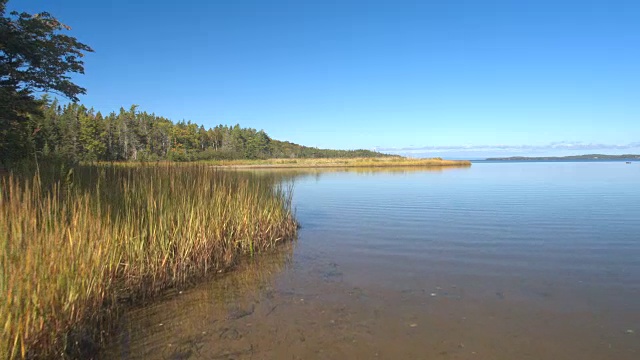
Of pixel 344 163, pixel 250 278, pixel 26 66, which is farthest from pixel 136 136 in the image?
pixel 250 278

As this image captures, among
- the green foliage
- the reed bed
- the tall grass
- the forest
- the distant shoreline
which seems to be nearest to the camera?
the tall grass

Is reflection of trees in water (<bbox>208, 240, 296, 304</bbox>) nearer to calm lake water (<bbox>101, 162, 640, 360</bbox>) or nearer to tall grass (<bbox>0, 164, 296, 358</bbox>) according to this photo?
calm lake water (<bbox>101, 162, 640, 360</bbox>)

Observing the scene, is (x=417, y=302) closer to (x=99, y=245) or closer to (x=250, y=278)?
(x=250, y=278)

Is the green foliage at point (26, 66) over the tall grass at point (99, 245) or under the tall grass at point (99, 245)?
over

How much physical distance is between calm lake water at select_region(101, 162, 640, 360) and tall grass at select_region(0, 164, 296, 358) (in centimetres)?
49

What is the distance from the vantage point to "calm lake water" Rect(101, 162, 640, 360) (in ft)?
14.1

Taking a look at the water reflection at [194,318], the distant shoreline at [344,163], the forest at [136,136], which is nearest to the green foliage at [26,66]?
the water reflection at [194,318]

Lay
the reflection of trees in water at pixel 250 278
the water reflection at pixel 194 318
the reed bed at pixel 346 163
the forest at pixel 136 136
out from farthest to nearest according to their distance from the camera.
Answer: the reed bed at pixel 346 163
the forest at pixel 136 136
the reflection of trees in water at pixel 250 278
the water reflection at pixel 194 318

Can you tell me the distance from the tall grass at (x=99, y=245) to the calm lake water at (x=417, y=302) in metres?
0.49

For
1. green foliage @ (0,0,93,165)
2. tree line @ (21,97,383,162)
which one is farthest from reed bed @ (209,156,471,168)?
green foliage @ (0,0,93,165)

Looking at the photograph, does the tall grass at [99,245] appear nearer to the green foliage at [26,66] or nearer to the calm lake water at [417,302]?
the calm lake water at [417,302]

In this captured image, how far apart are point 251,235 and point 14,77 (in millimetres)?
9778

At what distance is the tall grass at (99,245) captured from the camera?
3.38m

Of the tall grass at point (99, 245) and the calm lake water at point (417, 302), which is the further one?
the calm lake water at point (417, 302)
